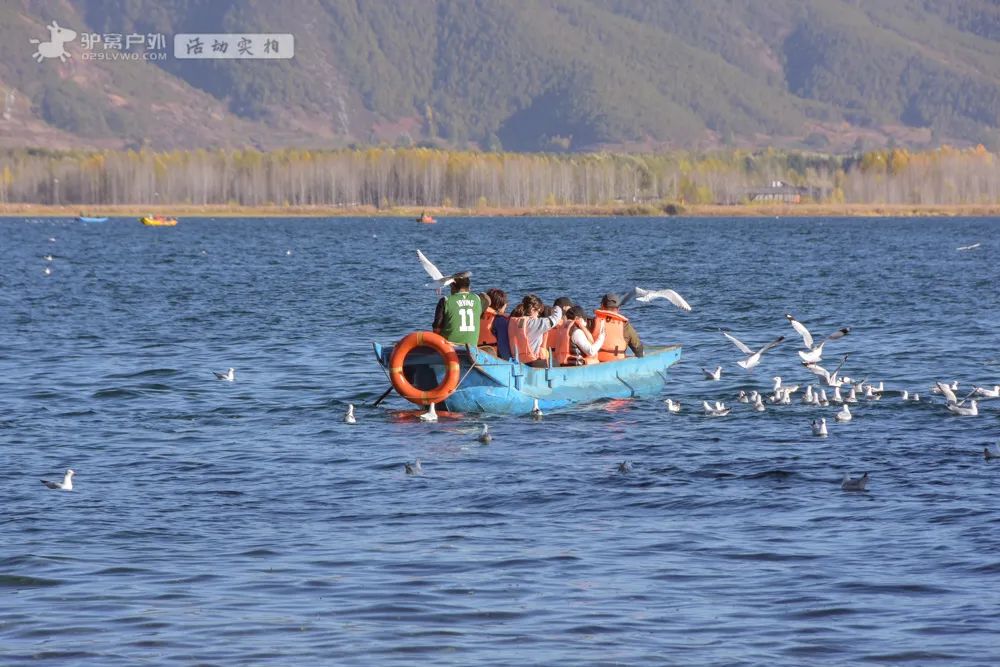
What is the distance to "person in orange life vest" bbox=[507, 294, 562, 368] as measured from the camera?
2706cm

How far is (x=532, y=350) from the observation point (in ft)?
89.7

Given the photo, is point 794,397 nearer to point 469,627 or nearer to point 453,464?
point 453,464

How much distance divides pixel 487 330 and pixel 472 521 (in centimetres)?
1019

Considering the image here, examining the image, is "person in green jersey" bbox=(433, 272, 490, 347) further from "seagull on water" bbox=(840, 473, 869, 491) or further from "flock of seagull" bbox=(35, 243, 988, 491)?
"seagull on water" bbox=(840, 473, 869, 491)

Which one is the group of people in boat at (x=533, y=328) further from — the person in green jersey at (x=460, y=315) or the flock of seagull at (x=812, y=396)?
the flock of seagull at (x=812, y=396)

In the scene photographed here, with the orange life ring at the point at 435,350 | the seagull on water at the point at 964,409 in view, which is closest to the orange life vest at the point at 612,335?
the orange life ring at the point at 435,350

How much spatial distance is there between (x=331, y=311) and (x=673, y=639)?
3942 centimetres

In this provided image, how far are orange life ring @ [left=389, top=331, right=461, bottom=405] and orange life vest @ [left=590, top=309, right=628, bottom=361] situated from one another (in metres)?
3.18

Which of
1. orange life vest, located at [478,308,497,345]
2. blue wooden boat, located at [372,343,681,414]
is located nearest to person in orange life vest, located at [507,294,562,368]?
blue wooden boat, located at [372,343,681,414]

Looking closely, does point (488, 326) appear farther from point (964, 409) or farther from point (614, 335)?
point (964, 409)

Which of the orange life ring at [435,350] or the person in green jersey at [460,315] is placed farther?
the person in green jersey at [460,315]

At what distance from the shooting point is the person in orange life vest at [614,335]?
28234 mm

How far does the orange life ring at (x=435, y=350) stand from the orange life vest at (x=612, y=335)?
10.4ft

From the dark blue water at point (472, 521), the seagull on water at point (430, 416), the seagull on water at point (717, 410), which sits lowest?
the dark blue water at point (472, 521)
